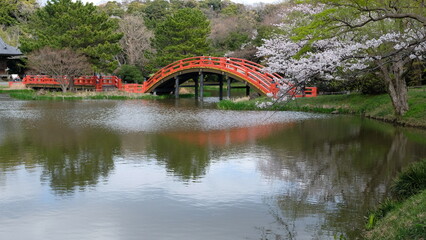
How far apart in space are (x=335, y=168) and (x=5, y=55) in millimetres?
36184

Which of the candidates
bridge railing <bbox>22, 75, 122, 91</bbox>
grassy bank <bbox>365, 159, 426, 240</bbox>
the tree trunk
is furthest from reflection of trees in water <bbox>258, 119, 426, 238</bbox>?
bridge railing <bbox>22, 75, 122, 91</bbox>

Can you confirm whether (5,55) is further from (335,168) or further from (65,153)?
(335,168)

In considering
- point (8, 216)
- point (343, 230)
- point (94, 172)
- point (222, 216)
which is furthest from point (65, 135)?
point (343, 230)

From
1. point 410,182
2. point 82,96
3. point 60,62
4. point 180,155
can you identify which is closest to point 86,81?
point 60,62

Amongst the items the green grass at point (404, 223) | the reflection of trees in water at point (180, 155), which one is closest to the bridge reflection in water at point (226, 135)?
the reflection of trees in water at point (180, 155)

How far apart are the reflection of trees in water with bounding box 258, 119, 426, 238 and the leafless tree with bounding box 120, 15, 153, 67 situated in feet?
92.9

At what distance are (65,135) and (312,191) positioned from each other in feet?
30.9

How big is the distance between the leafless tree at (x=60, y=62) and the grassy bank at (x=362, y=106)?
12383 millimetres

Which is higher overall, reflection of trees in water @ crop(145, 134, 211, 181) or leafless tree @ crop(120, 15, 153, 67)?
leafless tree @ crop(120, 15, 153, 67)

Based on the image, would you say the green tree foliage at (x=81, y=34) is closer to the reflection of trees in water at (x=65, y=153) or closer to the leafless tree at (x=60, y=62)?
the leafless tree at (x=60, y=62)

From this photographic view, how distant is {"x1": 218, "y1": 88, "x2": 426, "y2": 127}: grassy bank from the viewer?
17.3 metres

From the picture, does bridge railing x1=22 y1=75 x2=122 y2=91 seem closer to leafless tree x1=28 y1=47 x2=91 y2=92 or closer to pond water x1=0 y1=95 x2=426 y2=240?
leafless tree x1=28 y1=47 x2=91 y2=92

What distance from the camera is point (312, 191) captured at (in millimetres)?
8328

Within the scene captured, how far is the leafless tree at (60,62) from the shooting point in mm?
30953
